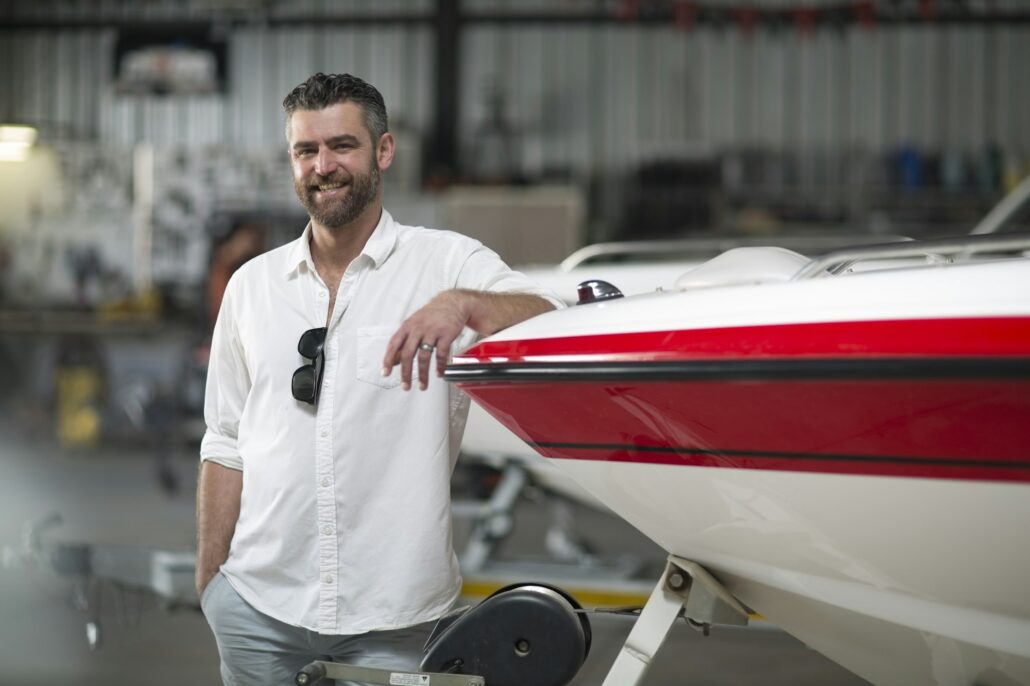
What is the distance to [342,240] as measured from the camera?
1815 mm

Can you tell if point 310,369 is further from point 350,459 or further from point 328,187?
point 328,187

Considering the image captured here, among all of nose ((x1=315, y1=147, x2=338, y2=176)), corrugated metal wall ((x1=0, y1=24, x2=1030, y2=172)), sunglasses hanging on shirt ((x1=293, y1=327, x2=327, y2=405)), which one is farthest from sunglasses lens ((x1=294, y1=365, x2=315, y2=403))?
corrugated metal wall ((x1=0, y1=24, x2=1030, y2=172))

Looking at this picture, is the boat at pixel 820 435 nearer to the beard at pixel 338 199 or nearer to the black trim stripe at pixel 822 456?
the black trim stripe at pixel 822 456

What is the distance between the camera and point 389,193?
30.8ft

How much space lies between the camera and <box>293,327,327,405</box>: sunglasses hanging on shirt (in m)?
1.72

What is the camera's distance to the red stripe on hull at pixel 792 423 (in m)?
1.45

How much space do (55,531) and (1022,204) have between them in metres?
4.47

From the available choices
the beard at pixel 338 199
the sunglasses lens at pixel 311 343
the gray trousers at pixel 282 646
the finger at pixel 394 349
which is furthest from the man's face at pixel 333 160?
the gray trousers at pixel 282 646

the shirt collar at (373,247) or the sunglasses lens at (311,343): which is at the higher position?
the shirt collar at (373,247)

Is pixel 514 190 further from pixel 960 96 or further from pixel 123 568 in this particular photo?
pixel 123 568

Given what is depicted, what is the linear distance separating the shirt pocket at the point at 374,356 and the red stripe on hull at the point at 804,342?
0.14 metres

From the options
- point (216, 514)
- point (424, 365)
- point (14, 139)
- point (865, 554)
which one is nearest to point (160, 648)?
point (14, 139)

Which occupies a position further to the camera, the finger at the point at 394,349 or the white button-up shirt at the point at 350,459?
the white button-up shirt at the point at 350,459

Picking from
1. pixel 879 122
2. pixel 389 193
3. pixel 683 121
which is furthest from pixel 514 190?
pixel 879 122
